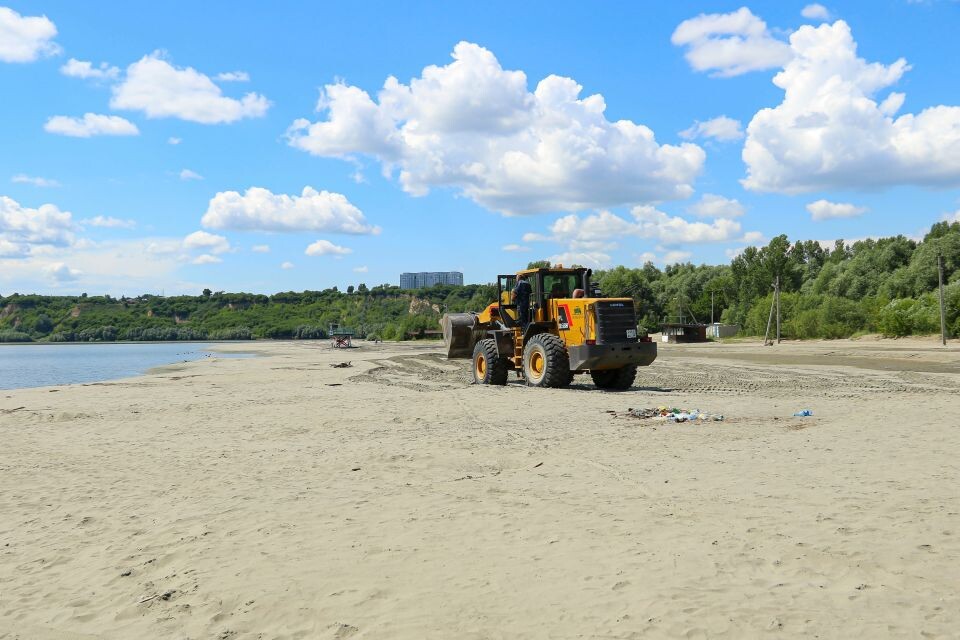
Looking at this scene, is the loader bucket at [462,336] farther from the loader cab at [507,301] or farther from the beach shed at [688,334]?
the beach shed at [688,334]

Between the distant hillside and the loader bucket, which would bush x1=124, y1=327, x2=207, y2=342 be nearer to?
the distant hillside

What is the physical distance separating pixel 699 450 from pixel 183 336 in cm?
16634

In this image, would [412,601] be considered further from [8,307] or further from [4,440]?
[8,307]

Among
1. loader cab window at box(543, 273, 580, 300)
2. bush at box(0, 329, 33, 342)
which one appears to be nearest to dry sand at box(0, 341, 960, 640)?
loader cab window at box(543, 273, 580, 300)

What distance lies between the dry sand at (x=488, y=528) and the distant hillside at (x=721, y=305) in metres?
11.9

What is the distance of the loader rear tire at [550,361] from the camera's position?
1744 centimetres

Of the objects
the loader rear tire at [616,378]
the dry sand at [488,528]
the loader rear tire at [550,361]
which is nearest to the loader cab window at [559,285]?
the loader rear tire at [550,361]

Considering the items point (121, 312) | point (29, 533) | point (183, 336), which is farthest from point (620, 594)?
point (121, 312)

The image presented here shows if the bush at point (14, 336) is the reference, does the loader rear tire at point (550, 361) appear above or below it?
above

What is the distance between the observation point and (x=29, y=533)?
591 centimetres

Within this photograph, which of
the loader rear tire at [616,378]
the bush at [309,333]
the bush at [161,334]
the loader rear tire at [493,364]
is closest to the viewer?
the loader rear tire at [616,378]

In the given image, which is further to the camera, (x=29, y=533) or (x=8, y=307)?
(x=8, y=307)

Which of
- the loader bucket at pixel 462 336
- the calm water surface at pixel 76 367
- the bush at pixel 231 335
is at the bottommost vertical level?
the calm water surface at pixel 76 367

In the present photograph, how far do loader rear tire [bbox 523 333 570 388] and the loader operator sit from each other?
0.81m
